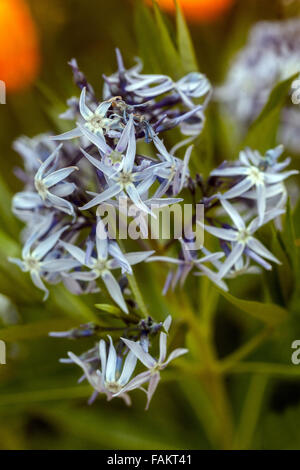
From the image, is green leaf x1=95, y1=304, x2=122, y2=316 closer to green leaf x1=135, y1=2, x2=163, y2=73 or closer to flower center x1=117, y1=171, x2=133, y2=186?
flower center x1=117, y1=171, x2=133, y2=186

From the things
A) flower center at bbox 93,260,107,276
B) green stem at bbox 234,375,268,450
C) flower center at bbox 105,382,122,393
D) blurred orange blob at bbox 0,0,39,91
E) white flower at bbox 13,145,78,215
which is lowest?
flower center at bbox 105,382,122,393

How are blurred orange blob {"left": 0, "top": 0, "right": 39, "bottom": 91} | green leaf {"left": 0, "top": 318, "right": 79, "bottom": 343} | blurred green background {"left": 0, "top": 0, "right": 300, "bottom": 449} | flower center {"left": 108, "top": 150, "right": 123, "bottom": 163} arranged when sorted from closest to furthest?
flower center {"left": 108, "top": 150, "right": 123, "bottom": 163}
green leaf {"left": 0, "top": 318, "right": 79, "bottom": 343}
blurred green background {"left": 0, "top": 0, "right": 300, "bottom": 449}
blurred orange blob {"left": 0, "top": 0, "right": 39, "bottom": 91}

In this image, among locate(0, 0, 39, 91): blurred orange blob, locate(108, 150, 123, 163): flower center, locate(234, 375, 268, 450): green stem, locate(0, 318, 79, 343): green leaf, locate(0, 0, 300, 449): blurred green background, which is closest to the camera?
locate(108, 150, 123, 163): flower center

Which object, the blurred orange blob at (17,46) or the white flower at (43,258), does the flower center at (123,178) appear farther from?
the blurred orange blob at (17,46)

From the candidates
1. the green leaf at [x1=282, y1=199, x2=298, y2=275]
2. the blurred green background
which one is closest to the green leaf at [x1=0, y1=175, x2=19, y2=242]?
the blurred green background

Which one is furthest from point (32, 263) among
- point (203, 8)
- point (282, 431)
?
point (203, 8)

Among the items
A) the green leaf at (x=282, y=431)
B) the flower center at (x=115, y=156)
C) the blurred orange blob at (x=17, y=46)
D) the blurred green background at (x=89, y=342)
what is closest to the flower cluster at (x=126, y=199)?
the flower center at (x=115, y=156)
